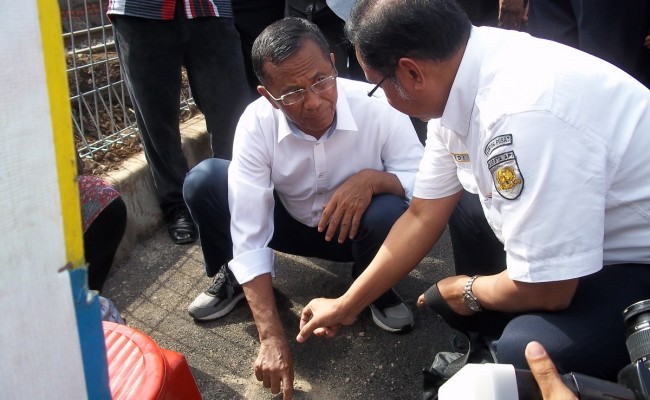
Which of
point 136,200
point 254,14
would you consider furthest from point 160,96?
point 254,14

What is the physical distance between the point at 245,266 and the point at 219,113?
1.18m

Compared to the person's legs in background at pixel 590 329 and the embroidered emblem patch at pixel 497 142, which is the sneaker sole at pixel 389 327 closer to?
the person's legs in background at pixel 590 329

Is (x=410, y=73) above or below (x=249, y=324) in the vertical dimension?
above

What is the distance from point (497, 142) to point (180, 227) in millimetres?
2054

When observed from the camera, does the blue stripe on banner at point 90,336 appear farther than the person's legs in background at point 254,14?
No

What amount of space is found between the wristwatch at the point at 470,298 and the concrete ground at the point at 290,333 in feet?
1.62

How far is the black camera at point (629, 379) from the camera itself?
3.51 ft

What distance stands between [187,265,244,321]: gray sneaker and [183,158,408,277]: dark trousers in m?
0.08

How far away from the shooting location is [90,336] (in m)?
0.83

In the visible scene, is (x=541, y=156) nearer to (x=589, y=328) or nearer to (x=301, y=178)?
(x=589, y=328)

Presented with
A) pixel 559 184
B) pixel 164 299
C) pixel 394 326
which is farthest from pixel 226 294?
pixel 559 184

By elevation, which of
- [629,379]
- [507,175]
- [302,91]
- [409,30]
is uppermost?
[409,30]

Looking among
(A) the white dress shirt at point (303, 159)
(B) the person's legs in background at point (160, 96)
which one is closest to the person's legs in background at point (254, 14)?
(B) the person's legs in background at point (160, 96)

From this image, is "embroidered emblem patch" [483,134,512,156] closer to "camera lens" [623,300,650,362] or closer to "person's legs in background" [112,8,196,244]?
"camera lens" [623,300,650,362]
